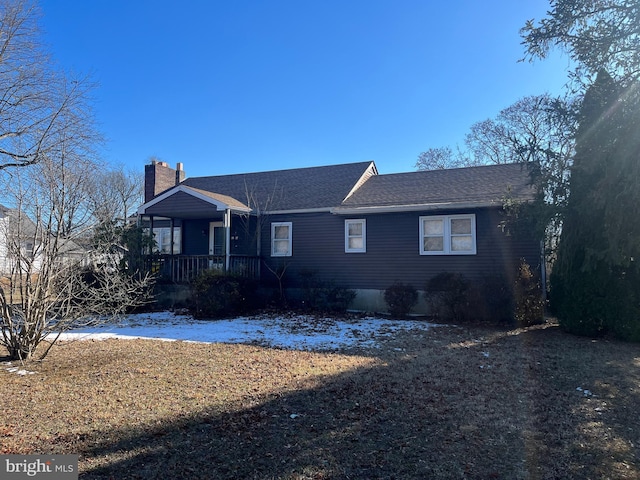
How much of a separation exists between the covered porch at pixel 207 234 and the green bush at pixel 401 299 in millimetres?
4866

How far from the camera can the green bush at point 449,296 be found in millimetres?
11305

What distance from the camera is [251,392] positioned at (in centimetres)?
522

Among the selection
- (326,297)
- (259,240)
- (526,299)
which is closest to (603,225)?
(526,299)

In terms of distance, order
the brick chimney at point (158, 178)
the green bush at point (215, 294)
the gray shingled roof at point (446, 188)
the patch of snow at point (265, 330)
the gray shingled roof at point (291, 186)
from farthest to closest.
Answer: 1. the brick chimney at point (158, 178)
2. the gray shingled roof at point (291, 186)
3. the gray shingled roof at point (446, 188)
4. the green bush at point (215, 294)
5. the patch of snow at point (265, 330)

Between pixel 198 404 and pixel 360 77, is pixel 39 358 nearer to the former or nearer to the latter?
pixel 198 404

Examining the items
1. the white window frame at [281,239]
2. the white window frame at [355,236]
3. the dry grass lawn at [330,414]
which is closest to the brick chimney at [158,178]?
the white window frame at [281,239]

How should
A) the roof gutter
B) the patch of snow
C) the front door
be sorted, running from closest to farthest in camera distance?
1. the patch of snow
2. the roof gutter
3. the front door

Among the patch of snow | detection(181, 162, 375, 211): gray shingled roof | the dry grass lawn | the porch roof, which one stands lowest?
the patch of snow

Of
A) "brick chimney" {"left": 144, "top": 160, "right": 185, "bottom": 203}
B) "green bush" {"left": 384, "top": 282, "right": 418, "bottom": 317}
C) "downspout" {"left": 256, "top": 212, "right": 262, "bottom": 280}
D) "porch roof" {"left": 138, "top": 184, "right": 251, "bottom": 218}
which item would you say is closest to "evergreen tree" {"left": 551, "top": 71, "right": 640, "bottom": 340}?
"green bush" {"left": 384, "top": 282, "right": 418, "bottom": 317}

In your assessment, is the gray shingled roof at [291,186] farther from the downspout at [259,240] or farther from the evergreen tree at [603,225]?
the evergreen tree at [603,225]

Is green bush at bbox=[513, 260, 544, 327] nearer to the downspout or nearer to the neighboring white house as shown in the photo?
the downspout

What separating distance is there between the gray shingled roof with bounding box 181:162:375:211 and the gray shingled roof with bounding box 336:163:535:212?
0.80m

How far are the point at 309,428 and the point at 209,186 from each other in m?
16.2

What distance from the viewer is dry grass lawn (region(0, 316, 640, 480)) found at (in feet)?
10.9
